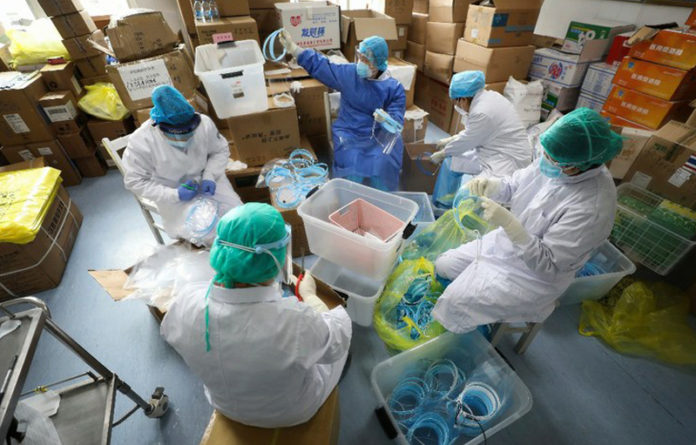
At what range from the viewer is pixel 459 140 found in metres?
2.19

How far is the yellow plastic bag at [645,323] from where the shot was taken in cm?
171

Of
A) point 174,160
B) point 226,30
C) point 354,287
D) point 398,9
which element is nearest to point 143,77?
point 226,30

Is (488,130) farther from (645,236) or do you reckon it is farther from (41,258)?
(41,258)

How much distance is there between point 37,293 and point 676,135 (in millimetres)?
4196

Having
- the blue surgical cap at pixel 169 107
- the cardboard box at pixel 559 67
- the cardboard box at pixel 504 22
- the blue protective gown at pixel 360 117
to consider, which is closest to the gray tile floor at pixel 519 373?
the blue surgical cap at pixel 169 107

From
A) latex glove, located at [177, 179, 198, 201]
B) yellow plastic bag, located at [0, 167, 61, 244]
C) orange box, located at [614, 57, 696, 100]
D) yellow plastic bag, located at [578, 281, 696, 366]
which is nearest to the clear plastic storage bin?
yellow plastic bag, located at [578, 281, 696, 366]

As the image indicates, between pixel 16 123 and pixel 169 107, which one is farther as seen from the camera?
pixel 16 123

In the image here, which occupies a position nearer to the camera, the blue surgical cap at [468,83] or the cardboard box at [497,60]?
the blue surgical cap at [468,83]

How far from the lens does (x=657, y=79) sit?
2.31 m

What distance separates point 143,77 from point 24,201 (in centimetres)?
117

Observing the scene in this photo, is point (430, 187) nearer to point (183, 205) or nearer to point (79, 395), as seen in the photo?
point (183, 205)

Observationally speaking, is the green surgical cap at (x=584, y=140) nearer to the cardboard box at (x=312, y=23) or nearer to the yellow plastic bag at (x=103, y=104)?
the cardboard box at (x=312, y=23)

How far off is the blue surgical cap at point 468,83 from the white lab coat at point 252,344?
1850mm

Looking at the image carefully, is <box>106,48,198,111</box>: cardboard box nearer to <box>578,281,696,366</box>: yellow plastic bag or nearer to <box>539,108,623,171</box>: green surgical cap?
<box>539,108,623,171</box>: green surgical cap
